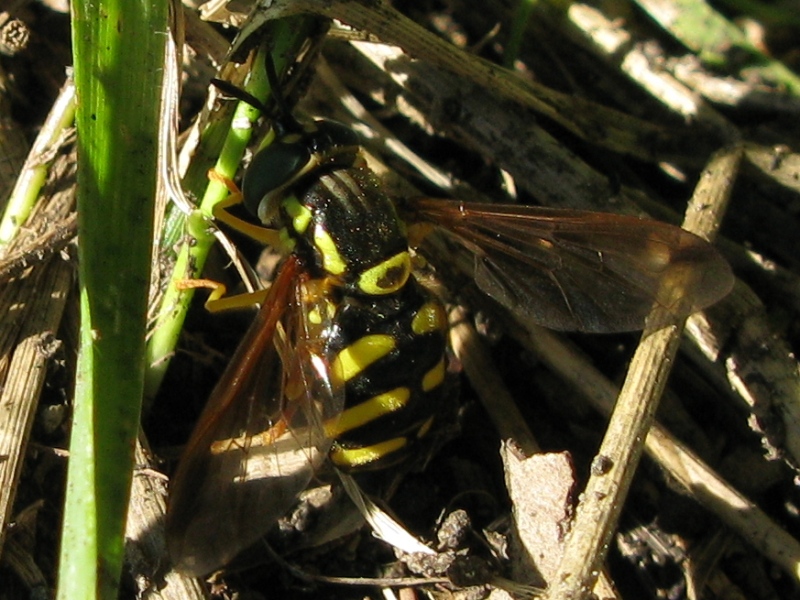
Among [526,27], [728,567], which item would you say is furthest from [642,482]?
[526,27]

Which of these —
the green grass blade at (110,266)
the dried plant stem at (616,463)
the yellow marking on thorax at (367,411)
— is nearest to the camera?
the green grass blade at (110,266)

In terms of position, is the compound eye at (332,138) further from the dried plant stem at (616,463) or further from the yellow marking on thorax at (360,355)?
the dried plant stem at (616,463)

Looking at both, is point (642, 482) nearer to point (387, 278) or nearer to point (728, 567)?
point (728, 567)

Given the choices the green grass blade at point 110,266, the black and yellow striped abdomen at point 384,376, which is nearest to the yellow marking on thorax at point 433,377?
the black and yellow striped abdomen at point 384,376

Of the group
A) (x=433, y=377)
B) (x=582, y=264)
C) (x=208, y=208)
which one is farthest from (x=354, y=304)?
(x=582, y=264)

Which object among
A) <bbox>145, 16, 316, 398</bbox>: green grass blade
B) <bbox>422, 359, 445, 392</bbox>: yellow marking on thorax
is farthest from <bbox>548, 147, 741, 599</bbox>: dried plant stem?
<bbox>145, 16, 316, 398</bbox>: green grass blade

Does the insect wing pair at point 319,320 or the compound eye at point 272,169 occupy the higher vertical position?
the compound eye at point 272,169
